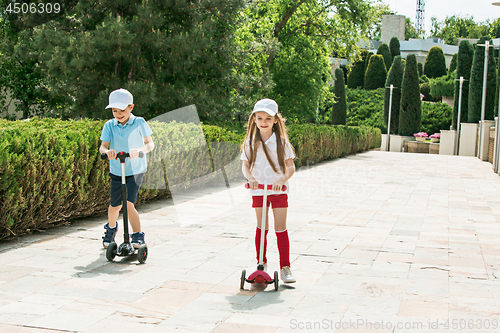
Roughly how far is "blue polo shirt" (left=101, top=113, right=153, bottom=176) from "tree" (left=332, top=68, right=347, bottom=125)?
36576 millimetres

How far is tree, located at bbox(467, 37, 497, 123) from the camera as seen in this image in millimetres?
27484

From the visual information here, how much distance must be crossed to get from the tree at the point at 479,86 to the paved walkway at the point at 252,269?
21725 millimetres

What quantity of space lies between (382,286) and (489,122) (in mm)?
21562

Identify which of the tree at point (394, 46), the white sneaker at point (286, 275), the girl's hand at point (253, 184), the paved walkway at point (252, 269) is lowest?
the paved walkway at point (252, 269)

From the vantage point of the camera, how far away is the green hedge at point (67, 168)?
5406 mm

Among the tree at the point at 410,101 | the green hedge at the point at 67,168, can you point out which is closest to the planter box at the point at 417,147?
the tree at the point at 410,101

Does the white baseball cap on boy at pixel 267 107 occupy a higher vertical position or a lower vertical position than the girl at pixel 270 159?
higher

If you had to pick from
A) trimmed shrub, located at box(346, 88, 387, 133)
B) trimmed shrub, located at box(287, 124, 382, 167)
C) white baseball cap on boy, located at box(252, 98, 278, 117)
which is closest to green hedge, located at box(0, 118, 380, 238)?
white baseball cap on boy, located at box(252, 98, 278, 117)

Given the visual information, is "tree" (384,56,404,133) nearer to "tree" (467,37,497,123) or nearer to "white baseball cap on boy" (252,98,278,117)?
"tree" (467,37,497,123)

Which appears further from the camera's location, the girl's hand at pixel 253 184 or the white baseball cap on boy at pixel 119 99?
the white baseball cap on boy at pixel 119 99

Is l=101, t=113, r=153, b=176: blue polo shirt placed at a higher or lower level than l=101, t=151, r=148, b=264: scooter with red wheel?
higher

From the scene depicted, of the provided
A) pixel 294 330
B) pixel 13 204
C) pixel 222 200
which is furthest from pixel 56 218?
pixel 294 330

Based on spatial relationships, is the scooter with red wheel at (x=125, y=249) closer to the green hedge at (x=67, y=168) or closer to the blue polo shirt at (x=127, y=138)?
the blue polo shirt at (x=127, y=138)

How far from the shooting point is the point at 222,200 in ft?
29.3
